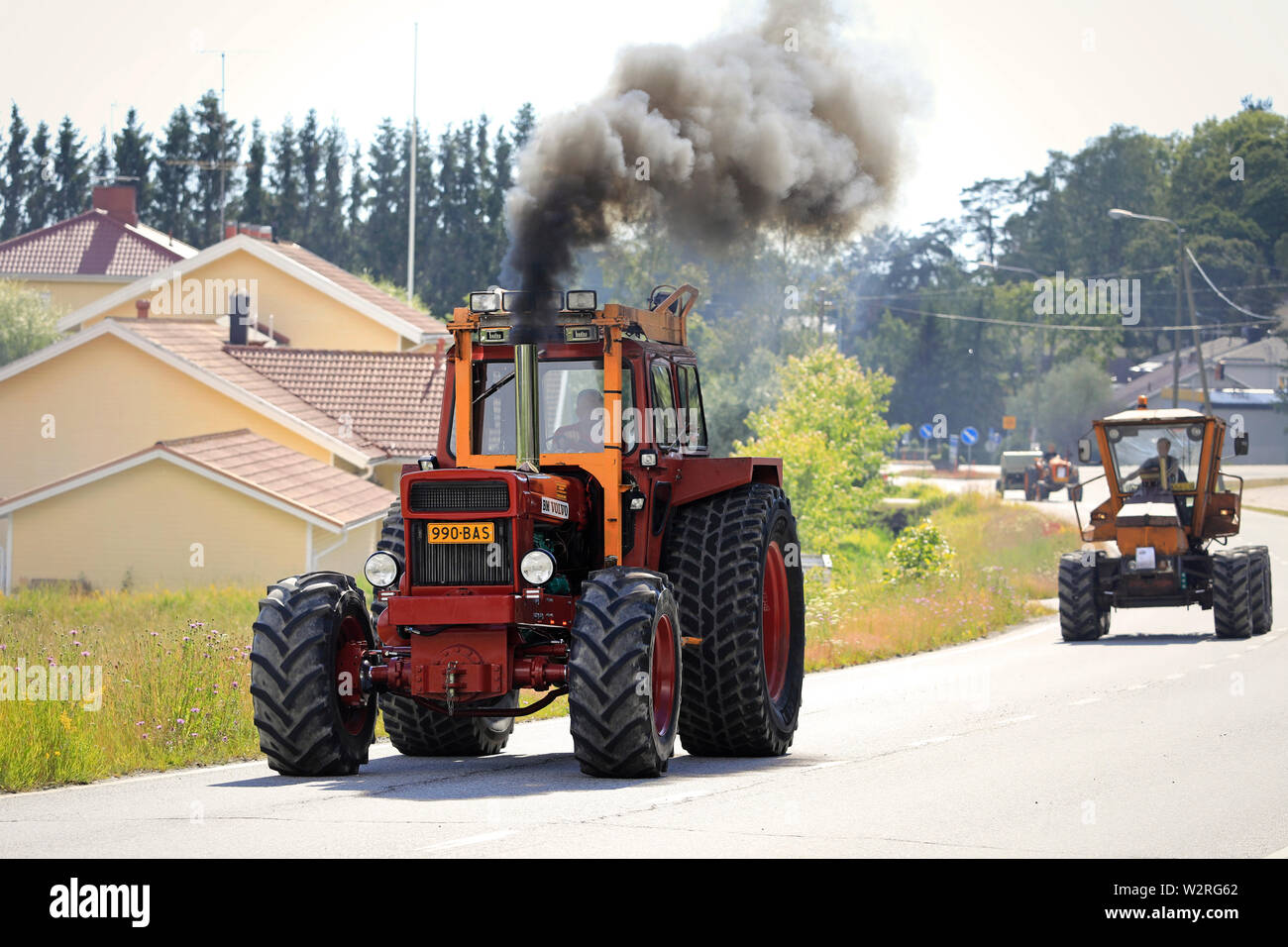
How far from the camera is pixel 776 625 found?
1412 centimetres

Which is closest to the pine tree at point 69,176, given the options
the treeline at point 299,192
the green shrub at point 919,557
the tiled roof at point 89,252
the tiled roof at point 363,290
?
the treeline at point 299,192

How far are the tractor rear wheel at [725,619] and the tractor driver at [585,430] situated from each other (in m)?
0.99

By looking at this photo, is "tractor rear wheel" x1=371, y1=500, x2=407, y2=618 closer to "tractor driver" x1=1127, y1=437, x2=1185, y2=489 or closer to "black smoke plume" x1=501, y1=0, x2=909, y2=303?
"black smoke plume" x1=501, y1=0, x2=909, y2=303

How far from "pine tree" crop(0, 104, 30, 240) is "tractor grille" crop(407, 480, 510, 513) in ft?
385

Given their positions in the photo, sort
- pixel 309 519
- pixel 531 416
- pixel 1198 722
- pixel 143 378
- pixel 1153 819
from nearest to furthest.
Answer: pixel 1153 819
pixel 531 416
pixel 1198 722
pixel 309 519
pixel 143 378

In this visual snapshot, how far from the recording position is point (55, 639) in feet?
64.5

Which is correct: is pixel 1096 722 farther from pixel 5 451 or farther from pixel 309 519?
pixel 5 451

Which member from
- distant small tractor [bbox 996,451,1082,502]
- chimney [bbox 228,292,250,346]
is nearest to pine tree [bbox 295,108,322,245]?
distant small tractor [bbox 996,451,1082,502]

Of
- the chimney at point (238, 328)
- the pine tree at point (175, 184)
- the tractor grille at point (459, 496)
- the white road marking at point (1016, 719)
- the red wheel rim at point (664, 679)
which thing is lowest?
the white road marking at point (1016, 719)

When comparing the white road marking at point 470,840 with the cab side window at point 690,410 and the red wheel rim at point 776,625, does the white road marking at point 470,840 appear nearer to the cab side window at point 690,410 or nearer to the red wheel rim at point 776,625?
the red wheel rim at point 776,625

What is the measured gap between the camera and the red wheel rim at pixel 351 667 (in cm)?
1139

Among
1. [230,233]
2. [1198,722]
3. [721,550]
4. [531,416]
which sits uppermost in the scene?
[230,233]

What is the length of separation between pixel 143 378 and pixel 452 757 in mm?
31883
